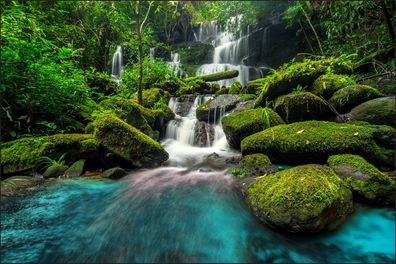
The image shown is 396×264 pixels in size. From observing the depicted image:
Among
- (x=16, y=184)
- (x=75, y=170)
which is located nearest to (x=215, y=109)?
(x=75, y=170)

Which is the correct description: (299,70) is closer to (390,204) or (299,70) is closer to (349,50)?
(390,204)

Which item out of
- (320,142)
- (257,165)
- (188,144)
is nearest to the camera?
(320,142)

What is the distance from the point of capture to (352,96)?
6.47m

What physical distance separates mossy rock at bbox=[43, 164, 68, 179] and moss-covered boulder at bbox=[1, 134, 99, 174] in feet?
1.13

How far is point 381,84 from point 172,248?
768 cm

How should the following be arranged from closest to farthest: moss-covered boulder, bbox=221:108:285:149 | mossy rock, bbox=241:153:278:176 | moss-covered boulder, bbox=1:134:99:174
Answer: mossy rock, bbox=241:153:278:176
moss-covered boulder, bbox=1:134:99:174
moss-covered boulder, bbox=221:108:285:149

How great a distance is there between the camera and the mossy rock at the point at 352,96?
6406mm

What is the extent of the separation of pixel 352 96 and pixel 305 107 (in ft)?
4.01

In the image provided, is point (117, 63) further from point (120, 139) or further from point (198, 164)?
point (198, 164)

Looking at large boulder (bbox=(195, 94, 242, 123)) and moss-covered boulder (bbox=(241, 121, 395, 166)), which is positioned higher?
large boulder (bbox=(195, 94, 242, 123))

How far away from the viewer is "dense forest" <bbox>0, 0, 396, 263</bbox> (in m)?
2.84

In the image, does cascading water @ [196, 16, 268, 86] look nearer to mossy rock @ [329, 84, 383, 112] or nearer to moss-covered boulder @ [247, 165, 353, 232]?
mossy rock @ [329, 84, 383, 112]

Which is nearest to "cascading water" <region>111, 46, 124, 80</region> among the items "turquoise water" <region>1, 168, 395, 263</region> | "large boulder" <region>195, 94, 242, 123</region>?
"large boulder" <region>195, 94, 242, 123</region>

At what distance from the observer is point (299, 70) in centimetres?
741
